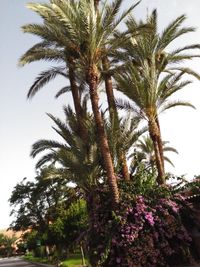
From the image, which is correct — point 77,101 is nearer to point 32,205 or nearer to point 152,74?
point 152,74

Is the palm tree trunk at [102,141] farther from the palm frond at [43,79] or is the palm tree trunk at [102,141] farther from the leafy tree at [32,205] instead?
the leafy tree at [32,205]

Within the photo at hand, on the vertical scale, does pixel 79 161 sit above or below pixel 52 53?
below

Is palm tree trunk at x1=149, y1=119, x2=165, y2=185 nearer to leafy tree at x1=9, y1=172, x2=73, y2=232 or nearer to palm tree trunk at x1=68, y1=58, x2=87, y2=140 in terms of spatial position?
palm tree trunk at x1=68, y1=58, x2=87, y2=140

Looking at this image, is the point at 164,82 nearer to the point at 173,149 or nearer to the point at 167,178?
the point at 167,178

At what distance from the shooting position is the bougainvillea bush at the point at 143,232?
607 inches

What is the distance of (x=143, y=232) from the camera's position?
637 inches

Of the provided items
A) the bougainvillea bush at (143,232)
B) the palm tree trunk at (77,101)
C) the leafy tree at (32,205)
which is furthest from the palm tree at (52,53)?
the leafy tree at (32,205)

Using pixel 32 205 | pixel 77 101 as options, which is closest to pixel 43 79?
pixel 77 101

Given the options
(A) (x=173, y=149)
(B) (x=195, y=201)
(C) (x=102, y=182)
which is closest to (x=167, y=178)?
(B) (x=195, y=201)

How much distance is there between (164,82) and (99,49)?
14.8 feet

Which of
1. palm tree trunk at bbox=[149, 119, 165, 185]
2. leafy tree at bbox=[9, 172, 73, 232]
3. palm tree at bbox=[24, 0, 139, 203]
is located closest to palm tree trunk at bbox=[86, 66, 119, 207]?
palm tree at bbox=[24, 0, 139, 203]

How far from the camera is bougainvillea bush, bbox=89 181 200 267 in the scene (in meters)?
15.4

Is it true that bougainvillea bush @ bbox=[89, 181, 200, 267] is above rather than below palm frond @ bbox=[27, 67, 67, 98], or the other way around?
below

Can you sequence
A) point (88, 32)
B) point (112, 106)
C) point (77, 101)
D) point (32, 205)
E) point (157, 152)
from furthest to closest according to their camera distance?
point (32, 205), point (112, 106), point (77, 101), point (157, 152), point (88, 32)
